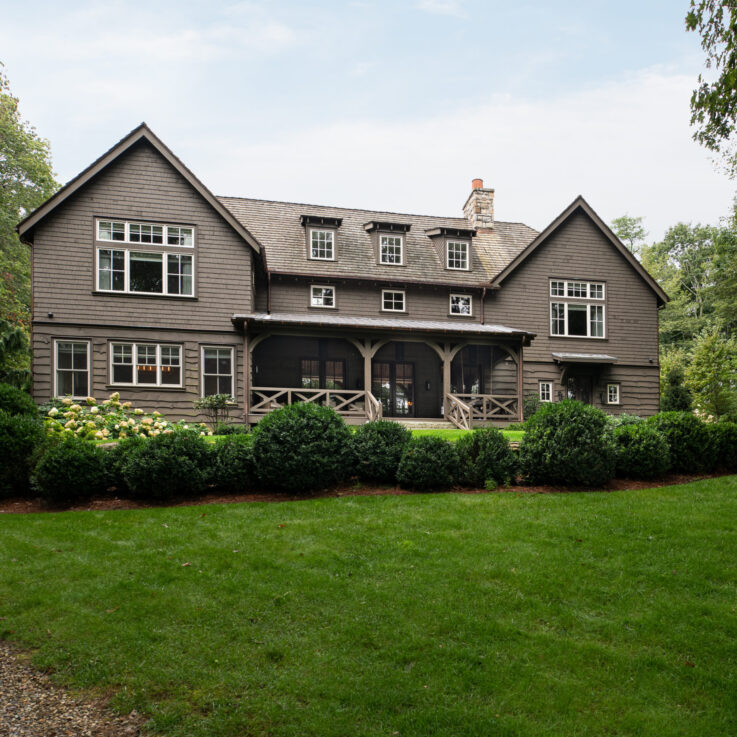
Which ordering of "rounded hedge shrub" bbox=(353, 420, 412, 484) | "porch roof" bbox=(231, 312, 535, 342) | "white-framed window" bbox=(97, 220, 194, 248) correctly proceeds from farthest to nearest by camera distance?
"white-framed window" bbox=(97, 220, 194, 248)
"porch roof" bbox=(231, 312, 535, 342)
"rounded hedge shrub" bbox=(353, 420, 412, 484)

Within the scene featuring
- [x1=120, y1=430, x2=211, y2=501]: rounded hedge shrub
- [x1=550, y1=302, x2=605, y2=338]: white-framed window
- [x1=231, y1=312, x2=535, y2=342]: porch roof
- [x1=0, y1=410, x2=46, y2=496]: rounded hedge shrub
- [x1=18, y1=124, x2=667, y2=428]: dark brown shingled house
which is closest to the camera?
[x1=120, y1=430, x2=211, y2=501]: rounded hedge shrub

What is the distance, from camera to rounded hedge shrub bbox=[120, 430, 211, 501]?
355 inches

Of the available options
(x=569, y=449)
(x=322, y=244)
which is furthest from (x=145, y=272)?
(x=569, y=449)

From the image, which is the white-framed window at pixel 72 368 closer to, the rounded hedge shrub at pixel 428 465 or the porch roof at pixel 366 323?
the porch roof at pixel 366 323

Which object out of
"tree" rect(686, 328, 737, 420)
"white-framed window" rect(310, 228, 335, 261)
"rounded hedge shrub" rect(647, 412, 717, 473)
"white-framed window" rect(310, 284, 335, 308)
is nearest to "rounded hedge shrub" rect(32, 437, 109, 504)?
"rounded hedge shrub" rect(647, 412, 717, 473)

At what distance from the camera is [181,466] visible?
30.0 feet

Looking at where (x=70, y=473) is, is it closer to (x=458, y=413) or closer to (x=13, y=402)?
(x=13, y=402)

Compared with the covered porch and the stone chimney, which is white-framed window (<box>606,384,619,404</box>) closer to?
the covered porch

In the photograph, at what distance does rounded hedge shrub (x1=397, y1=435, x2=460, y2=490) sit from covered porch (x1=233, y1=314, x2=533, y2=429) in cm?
771

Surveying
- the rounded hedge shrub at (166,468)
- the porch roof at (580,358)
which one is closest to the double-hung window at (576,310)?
the porch roof at (580,358)

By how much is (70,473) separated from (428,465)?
5.55 m

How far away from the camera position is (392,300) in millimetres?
22906

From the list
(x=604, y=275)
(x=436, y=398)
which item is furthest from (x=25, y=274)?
(x=604, y=275)

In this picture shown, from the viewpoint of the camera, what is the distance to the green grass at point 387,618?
13.4 ft
